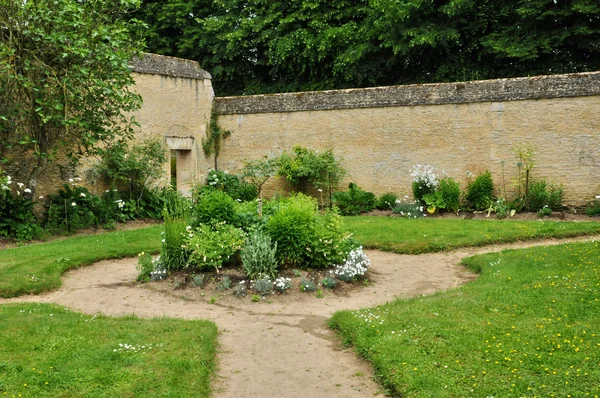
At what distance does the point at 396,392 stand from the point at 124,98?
8.94 m

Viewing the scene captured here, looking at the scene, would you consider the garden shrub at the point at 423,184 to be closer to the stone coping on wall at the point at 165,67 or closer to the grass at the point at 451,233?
the grass at the point at 451,233

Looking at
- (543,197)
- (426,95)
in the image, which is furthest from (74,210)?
(543,197)

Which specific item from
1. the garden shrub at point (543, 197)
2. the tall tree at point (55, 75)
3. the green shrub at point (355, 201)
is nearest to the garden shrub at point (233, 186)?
the green shrub at point (355, 201)

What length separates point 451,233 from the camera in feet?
33.9

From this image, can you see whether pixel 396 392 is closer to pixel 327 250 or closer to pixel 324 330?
pixel 324 330

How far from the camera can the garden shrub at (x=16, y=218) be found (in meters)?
10.8

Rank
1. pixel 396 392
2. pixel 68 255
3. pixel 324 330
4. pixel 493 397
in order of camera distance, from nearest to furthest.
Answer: pixel 493 397 < pixel 396 392 < pixel 324 330 < pixel 68 255

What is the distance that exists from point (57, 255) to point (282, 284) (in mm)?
4117

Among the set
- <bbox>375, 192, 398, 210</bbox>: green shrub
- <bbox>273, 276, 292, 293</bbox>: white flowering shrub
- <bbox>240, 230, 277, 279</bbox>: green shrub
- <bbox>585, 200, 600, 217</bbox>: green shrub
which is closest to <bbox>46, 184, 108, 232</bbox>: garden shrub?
<bbox>240, 230, 277, 279</bbox>: green shrub

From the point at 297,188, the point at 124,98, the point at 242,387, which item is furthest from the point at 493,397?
the point at 297,188

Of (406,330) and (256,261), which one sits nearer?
(406,330)

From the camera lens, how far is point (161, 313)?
6.52 m

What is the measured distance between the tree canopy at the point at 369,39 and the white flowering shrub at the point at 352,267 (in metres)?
10.5

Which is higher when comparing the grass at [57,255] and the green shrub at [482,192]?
the green shrub at [482,192]
